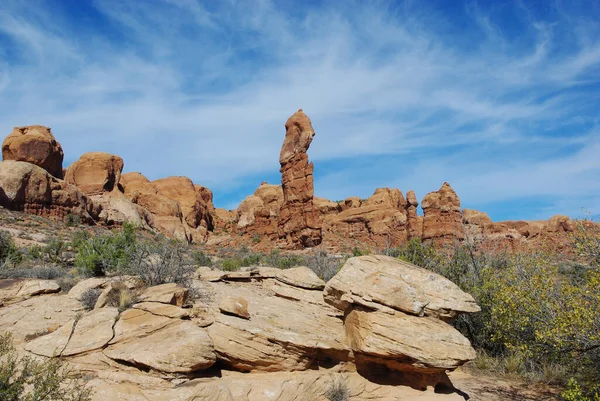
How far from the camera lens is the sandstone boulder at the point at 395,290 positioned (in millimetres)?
8500

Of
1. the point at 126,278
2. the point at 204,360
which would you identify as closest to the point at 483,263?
the point at 204,360

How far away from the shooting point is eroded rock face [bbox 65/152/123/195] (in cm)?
4822

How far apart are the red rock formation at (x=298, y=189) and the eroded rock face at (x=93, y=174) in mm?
21105

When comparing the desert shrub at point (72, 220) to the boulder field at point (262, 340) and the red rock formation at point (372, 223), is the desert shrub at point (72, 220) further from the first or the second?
the red rock formation at point (372, 223)

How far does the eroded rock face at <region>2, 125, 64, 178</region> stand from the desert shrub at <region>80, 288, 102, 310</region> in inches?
1521

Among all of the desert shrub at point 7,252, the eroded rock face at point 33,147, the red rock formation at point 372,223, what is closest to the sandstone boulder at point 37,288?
the desert shrub at point 7,252

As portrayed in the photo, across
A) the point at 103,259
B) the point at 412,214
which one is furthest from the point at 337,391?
the point at 412,214

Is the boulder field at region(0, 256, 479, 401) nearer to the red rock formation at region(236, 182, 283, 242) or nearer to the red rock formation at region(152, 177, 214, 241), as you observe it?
the red rock formation at region(236, 182, 283, 242)

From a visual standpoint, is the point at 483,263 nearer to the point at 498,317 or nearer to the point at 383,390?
the point at 498,317

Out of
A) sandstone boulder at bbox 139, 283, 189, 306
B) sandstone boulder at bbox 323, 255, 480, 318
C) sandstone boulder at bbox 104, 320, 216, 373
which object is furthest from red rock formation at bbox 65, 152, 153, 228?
sandstone boulder at bbox 323, 255, 480, 318

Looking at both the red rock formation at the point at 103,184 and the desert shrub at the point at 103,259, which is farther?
the red rock formation at the point at 103,184

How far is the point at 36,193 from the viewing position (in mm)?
36844

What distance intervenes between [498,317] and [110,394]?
852 cm

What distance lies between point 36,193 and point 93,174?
12.5m
